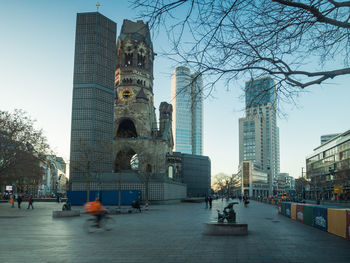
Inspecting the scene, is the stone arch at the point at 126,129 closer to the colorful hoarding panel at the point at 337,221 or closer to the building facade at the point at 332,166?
the building facade at the point at 332,166

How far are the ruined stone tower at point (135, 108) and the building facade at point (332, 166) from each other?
35.9 meters

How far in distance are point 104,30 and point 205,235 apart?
203 ft

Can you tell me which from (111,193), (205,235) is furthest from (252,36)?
(111,193)

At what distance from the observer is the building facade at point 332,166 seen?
236 ft

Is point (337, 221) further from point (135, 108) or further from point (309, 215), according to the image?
point (135, 108)

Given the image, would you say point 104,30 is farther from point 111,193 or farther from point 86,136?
point 111,193

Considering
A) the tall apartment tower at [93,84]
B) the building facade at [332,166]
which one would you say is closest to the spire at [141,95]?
the tall apartment tower at [93,84]

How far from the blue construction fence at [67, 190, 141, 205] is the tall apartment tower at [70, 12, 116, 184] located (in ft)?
45.7

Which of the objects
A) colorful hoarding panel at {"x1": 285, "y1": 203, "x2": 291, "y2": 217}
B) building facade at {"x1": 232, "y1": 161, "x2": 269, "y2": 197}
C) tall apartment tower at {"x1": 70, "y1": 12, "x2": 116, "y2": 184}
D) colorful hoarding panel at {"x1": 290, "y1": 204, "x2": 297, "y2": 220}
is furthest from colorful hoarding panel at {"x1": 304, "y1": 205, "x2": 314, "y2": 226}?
building facade at {"x1": 232, "y1": 161, "x2": 269, "y2": 197}

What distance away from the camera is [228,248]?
10570 millimetres

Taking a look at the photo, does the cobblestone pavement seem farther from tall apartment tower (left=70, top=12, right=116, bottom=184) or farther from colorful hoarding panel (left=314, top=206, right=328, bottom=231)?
tall apartment tower (left=70, top=12, right=116, bottom=184)

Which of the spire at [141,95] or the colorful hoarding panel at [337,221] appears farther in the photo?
the spire at [141,95]

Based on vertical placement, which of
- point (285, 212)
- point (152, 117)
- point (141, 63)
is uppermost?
point (141, 63)

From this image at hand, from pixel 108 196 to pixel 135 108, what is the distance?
116 feet
